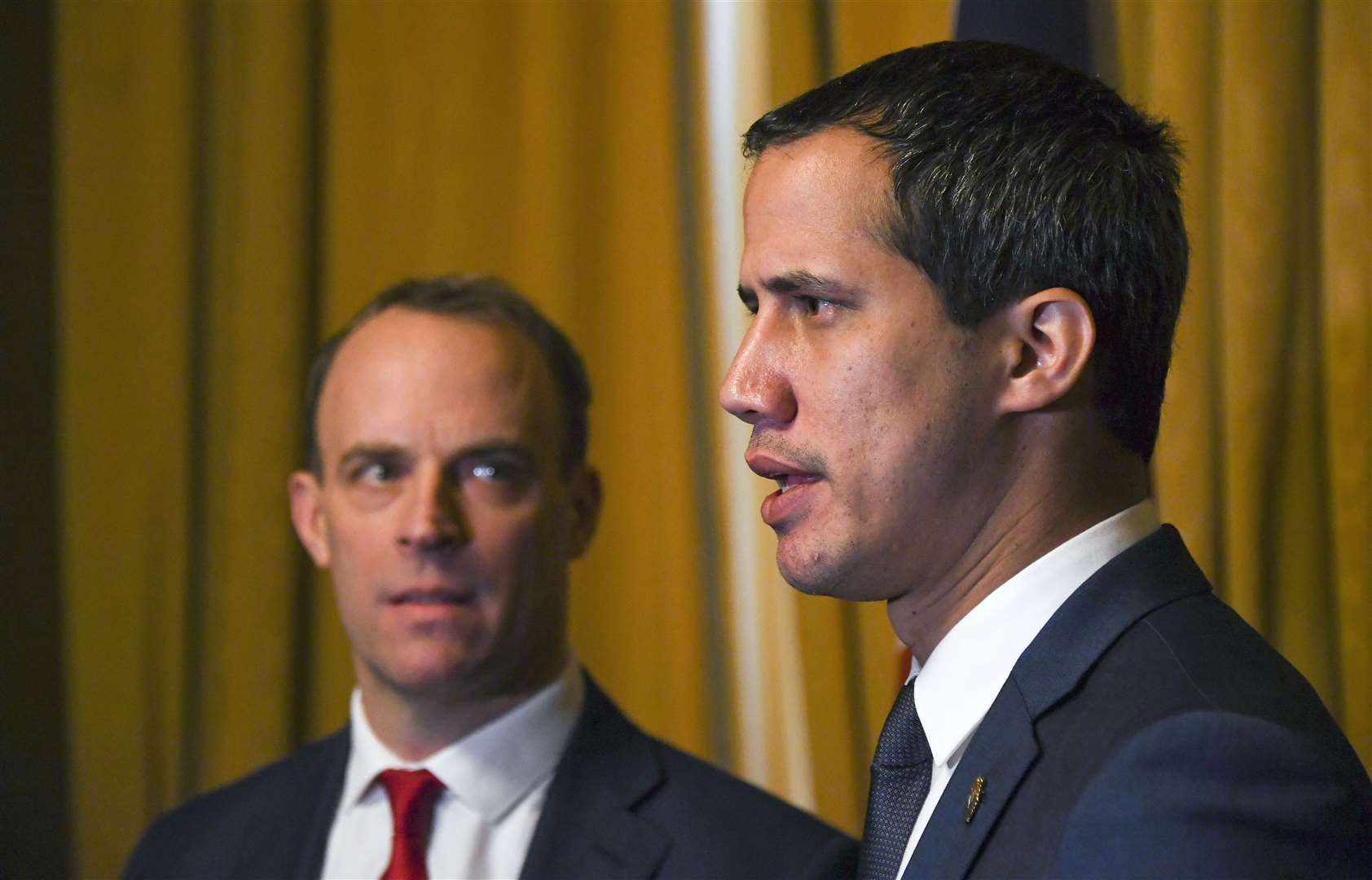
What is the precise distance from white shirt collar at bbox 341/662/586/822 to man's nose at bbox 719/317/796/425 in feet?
2.56

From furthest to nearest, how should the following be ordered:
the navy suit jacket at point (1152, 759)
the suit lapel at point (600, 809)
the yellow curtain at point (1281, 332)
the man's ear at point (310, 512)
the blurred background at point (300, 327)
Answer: the blurred background at point (300, 327)
the man's ear at point (310, 512)
the yellow curtain at point (1281, 332)
the suit lapel at point (600, 809)
the navy suit jacket at point (1152, 759)

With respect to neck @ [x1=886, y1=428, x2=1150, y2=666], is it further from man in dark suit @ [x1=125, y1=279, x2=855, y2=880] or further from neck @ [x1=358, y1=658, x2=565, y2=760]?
neck @ [x1=358, y1=658, x2=565, y2=760]

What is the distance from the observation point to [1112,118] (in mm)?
1466

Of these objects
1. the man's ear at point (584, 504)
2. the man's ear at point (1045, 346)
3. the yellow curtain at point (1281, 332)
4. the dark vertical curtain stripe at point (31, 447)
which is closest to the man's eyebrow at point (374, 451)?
the man's ear at point (584, 504)

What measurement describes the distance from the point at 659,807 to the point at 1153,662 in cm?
96

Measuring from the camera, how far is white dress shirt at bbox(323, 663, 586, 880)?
2.02 meters

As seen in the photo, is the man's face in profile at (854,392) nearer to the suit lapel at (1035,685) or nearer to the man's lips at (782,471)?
the man's lips at (782,471)

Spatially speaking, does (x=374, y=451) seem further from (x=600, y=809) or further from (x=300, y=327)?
(x=300, y=327)

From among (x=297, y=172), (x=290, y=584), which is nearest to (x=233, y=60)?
(x=297, y=172)

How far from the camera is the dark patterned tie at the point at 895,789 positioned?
144 cm

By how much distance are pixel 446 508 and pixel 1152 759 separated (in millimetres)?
1209

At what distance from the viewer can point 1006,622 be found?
1393 mm

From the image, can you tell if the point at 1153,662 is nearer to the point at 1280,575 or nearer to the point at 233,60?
the point at 1280,575

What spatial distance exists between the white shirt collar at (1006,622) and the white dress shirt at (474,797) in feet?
2.63
